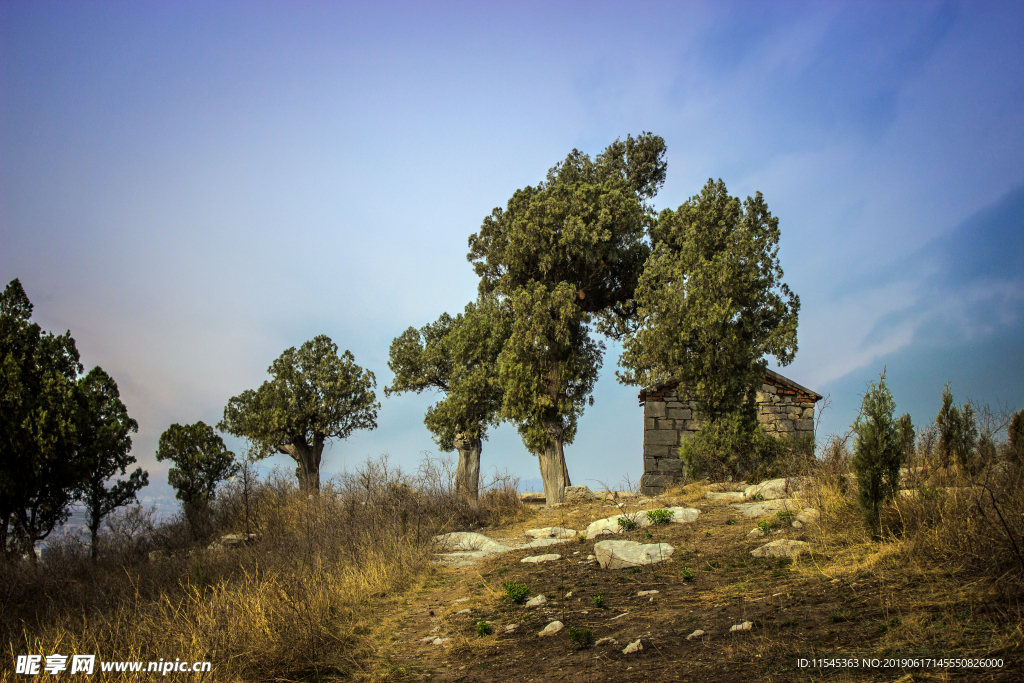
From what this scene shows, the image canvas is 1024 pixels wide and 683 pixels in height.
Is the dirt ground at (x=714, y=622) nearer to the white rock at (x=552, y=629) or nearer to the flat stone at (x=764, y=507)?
the white rock at (x=552, y=629)

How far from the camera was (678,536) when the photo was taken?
902 cm

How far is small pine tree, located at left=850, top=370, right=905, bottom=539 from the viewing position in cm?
678

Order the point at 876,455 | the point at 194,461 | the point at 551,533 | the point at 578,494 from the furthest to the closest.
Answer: the point at 194,461 → the point at 578,494 → the point at 551,533 → the point at 876,455

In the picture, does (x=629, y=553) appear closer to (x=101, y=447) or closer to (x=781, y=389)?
(x=781, y=389)

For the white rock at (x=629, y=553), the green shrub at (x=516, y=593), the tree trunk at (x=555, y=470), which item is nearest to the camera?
the green shrub at (x=516, y=593)

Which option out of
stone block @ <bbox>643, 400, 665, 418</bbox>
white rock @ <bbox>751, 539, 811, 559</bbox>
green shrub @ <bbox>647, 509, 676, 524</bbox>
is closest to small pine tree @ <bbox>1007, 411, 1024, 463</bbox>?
white rock @ <bbox>751, 539, 811, 559</bbox>

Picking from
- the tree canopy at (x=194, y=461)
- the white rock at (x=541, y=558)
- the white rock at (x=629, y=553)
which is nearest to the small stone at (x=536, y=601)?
the white rock at (x=629, y=553)

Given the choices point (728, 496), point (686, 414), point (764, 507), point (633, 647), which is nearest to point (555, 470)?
point (686, 414)

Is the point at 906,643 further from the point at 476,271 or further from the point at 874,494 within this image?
the point at 476,271

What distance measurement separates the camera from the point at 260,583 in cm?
934

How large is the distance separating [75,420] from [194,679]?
15.5 m

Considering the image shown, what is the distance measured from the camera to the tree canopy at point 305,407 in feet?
86.4

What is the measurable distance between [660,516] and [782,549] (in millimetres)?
3290

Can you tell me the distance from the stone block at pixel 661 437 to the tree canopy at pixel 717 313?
9.08 ft
